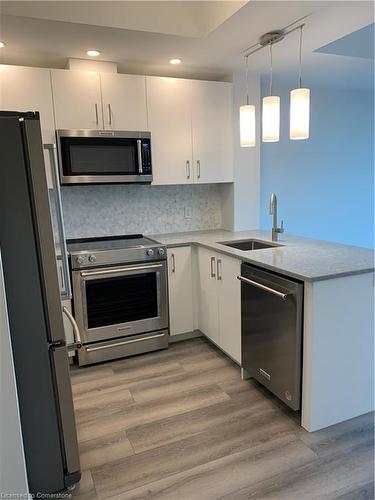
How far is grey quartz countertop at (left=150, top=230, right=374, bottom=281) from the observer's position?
1968 mm

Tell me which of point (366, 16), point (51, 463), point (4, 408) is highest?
point (366, 16)

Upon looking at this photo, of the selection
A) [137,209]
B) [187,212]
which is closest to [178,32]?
[137,209]

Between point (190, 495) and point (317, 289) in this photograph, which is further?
point (317, 289)

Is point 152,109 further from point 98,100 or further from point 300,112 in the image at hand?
point 300,112

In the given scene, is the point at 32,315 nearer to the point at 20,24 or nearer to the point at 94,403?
the point at 94,403

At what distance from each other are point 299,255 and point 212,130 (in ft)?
5.11

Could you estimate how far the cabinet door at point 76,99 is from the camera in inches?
108

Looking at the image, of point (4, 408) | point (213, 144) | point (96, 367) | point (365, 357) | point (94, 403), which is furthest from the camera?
point (213, 144)

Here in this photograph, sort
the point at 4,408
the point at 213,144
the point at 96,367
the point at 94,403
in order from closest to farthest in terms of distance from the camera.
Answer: the point at 4,408 → the point at 94,403 → the point at 96,367 → the point at 213,144

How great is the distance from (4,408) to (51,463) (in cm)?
58

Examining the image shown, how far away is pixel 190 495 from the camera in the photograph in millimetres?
1648

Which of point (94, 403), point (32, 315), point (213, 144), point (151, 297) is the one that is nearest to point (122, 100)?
point (213, 144)

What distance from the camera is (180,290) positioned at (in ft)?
10.3

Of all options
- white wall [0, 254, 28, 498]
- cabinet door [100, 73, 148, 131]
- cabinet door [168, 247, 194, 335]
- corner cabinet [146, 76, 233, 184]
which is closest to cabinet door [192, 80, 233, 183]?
corner cabinet [146, 76, 233, 184]
